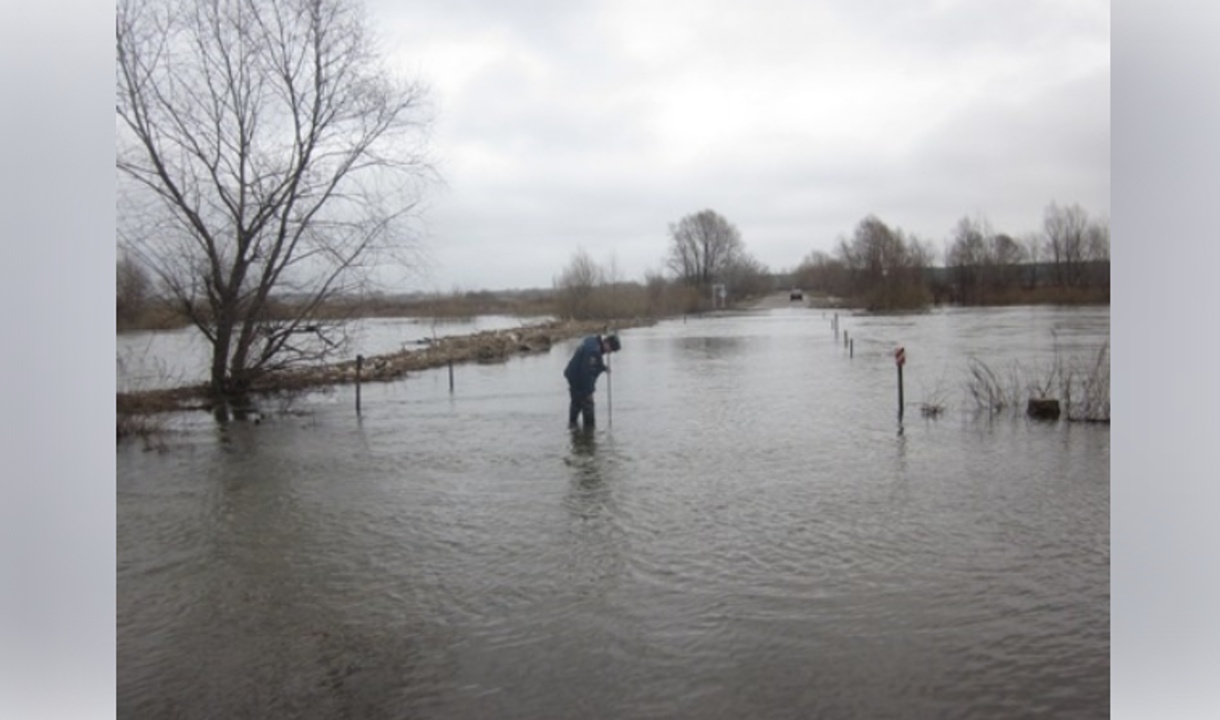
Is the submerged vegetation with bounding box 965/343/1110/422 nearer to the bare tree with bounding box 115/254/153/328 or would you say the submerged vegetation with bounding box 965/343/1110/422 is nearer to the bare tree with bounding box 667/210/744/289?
the bare tree with bounding box 667/210/744/289

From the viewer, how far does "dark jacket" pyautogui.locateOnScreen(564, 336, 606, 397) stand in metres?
8.81

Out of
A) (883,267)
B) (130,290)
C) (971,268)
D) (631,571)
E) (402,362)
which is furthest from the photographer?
(402,362)

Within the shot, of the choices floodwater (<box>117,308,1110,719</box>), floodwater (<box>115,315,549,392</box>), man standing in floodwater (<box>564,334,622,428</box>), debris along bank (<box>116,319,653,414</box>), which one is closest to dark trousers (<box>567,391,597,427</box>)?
man standing in floodwater (<box>564,334,622,428</box>)

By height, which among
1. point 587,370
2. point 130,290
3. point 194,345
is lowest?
point 587,370

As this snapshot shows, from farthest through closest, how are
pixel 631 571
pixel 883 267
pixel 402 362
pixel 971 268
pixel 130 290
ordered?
pixel 402 362 < pixel 883 267 < pixel 971 268 < pixel 130 290 < pixel 631 571

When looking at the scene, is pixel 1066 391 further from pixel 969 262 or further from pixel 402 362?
pixel 402 362

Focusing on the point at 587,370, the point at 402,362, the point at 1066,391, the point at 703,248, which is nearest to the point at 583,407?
the point at 587,370

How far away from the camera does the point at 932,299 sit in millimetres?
10102

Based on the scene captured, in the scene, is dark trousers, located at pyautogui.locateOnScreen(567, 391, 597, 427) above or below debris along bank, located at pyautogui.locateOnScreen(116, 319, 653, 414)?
below

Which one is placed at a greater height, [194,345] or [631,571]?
[194,345]

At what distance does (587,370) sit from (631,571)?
4.72 metres

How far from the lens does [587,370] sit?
8.88 metres
